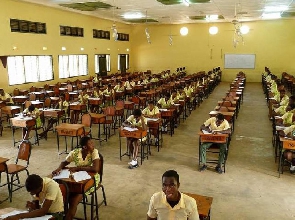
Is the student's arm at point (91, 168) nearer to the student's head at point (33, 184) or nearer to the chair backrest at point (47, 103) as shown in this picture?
the student's head at point (33, 184)

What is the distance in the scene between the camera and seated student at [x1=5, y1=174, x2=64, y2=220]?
10.4ft

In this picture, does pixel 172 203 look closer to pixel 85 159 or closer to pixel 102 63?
pixel 85 159

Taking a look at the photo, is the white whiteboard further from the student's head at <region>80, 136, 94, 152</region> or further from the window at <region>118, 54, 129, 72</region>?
the student's head at <region>80, 136, 94, 152</region>

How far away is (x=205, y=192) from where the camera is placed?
5457 millimetres

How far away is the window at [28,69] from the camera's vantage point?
13.1 m

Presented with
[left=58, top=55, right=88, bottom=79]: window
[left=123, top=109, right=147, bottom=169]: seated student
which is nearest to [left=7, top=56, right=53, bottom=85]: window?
[left=58, top=55, right=88, bottom=79]: window

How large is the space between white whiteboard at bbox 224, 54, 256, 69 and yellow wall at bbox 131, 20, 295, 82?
0.26 meters

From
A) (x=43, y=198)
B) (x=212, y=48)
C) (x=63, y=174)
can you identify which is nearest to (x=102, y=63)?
(x=212, y=48)

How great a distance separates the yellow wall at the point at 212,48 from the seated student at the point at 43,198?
22.6 meters

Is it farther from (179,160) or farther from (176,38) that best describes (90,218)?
(176,38)

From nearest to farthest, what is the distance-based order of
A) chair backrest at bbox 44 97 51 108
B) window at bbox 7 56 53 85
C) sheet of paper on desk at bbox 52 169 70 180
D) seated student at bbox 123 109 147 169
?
sheet of paper on desk at bbox 52 169 70 180 < seated student at bbox 123 109 147 169 < chair backrest at bbox 44 97 51 108 < window at bbox 7 56 53 85

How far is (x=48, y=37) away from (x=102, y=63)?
623cm

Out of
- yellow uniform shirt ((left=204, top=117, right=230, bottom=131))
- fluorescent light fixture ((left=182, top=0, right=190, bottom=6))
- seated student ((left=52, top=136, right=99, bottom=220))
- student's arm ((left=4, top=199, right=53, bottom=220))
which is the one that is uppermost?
fluorescent light fixture ((left=182, top=0, right=190, bottom=6))

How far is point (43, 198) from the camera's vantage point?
11.0 ft
